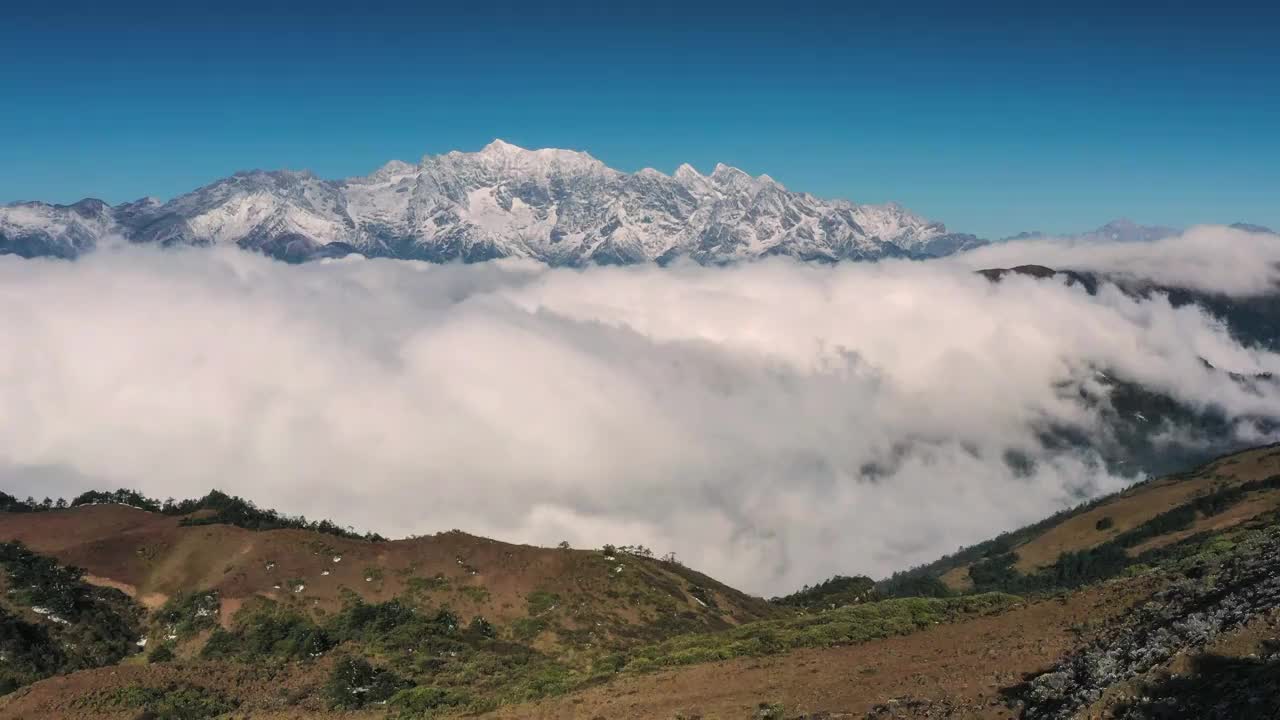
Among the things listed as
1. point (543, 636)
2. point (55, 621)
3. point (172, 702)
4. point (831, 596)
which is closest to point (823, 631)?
point (172, 702)

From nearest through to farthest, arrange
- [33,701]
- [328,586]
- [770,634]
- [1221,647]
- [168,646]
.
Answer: [1221,647]
[33,701]
[770,634]
[168,646]
[328,586]

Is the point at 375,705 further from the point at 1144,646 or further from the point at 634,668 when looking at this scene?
the point at 1144,646

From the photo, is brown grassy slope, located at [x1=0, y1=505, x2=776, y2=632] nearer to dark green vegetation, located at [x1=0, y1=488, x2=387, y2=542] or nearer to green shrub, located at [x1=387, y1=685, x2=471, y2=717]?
dark green vegetation, located at [x1=0, y1=488, x2=387, y2=542]

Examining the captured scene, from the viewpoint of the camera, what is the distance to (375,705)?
54.1 meters

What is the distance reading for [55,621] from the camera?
87875mm

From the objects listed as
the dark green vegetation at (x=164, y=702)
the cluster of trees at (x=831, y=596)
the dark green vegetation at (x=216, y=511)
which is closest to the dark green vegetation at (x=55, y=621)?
the dark green vegetation at (x=164, y=702)

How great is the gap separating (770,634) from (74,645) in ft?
237

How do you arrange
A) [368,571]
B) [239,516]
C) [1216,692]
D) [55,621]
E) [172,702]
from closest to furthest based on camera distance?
1. [1216,692]
2. [172,702]
3. [55,621]
4. [368,571]
5. [239,516]

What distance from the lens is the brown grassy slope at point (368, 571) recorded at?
3893 inches

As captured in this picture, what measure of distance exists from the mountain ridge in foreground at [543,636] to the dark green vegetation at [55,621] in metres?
0.26

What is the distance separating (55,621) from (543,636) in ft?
166

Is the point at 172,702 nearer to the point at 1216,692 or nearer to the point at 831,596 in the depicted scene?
the point at 1216,692

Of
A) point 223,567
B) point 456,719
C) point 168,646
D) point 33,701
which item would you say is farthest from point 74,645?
point 456,719

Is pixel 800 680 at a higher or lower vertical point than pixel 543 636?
lower
